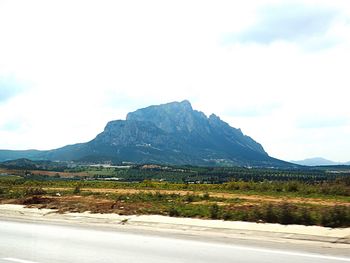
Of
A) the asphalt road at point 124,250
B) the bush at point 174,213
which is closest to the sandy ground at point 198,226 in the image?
the bush at point 174,213

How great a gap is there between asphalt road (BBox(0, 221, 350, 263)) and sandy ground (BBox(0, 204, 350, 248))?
5.09ft

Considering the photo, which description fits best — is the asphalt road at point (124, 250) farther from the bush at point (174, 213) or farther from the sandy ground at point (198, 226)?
the bush at point (174, 213)

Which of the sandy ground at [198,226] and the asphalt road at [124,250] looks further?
the sandy ground at [198,226]

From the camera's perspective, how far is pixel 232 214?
17.4m

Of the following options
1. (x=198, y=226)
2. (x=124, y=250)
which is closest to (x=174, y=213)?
(x=198, y=226)

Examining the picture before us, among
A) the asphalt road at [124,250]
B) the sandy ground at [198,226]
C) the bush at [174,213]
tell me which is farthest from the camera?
the bush at [174,213]

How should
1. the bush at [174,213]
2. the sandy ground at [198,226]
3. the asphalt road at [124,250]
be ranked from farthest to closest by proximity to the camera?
the bush at [174,213] < the sandy ground at [198,226] < the asphalt road at [124,250]

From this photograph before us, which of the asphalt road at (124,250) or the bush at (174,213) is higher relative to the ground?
the bush at (174,213)

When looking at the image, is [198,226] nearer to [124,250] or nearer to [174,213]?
[174,213]

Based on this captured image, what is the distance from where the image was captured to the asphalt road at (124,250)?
10242 mm

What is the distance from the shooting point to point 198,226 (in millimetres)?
15703

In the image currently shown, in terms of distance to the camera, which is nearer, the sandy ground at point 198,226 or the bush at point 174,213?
the sandy ground at point 198,226

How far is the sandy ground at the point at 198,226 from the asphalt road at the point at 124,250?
1.55 m

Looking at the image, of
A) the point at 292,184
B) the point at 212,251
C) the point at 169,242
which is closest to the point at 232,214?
the point at 169,242
